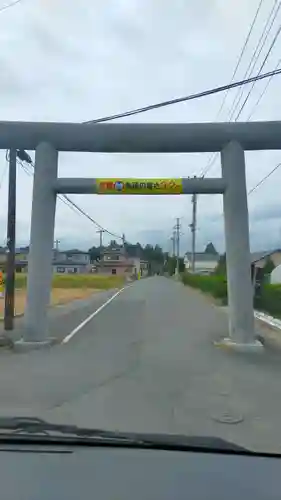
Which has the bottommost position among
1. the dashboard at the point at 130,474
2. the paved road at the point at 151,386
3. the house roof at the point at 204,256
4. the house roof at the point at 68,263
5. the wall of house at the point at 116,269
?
the paved road at the point at 151,386

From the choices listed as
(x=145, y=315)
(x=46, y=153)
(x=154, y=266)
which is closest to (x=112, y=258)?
(x=154, y=266)

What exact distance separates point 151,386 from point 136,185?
628cm

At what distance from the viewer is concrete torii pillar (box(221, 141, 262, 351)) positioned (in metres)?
14.5

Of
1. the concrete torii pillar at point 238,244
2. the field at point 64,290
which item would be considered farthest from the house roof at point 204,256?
the concrete torii pillar at point 238,244

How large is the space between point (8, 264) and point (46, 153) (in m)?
4.56

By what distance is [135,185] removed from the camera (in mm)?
14641

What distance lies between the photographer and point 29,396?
28.1 ft

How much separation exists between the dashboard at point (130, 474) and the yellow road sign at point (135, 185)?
1105 centimetres

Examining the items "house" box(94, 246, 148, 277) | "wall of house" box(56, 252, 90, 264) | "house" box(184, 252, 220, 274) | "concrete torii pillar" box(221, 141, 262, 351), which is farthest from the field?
"wall of house" box(56, 252, 90, 264)

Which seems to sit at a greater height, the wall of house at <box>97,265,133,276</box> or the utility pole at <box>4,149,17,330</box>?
the wall of house at <box>97,265,133,276</box>

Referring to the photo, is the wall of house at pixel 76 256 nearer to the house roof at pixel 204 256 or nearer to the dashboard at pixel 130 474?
the house roof at pixel 204 256

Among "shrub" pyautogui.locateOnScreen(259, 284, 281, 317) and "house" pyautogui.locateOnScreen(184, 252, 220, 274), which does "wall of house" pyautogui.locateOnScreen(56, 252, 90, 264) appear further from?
"shrub" pyautogui.locateOnScreen(259, 284, 281, 317)

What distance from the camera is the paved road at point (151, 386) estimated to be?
7004 millimetres

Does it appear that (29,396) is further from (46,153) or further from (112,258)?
(112,258)
